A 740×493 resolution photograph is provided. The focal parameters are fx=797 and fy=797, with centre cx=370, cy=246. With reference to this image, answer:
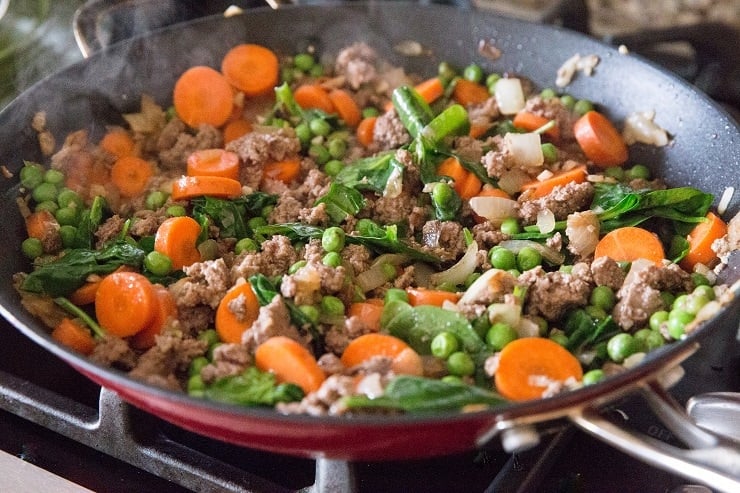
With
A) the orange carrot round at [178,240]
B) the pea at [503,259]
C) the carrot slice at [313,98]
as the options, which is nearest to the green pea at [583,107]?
the pea at [503,259]

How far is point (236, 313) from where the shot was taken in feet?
6.88

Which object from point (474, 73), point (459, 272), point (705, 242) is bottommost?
point (459, 272)

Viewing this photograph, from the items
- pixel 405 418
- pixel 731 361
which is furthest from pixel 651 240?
pixel 405 418

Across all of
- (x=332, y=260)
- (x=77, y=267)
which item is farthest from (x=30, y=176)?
(x=332, y=260)

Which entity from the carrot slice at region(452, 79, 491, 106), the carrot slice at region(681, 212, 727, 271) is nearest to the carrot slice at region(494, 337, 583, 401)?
the carrot slice at region(681, 212, 727, 271)

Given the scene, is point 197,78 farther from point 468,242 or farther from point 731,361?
point 731,361

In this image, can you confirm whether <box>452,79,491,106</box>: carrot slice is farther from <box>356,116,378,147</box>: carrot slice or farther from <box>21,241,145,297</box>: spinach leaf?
<box>21,241,145,297</box>: spinach leaf

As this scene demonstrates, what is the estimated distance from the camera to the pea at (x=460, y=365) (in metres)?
1.95

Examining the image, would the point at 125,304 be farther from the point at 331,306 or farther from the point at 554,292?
the point at 554,292

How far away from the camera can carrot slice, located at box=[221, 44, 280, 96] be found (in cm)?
304

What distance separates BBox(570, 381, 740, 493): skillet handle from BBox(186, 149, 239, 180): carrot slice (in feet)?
4.95

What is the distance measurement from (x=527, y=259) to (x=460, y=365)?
537 mm

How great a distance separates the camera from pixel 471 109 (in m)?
3.03

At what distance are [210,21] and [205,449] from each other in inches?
65.2
